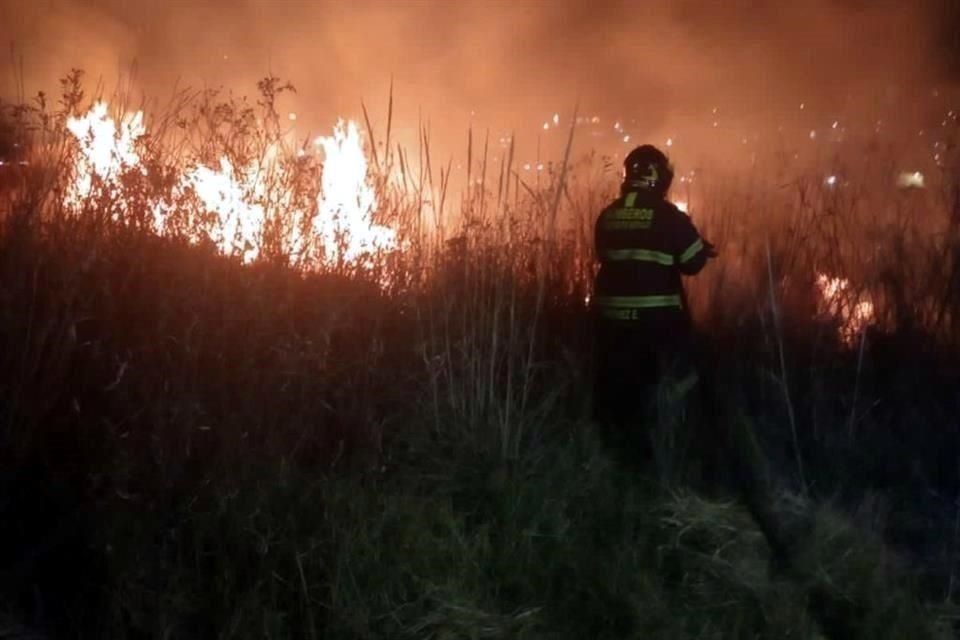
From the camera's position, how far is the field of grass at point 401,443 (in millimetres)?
4008

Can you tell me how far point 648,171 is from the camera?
239 inches

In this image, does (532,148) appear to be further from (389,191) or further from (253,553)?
(253,553)

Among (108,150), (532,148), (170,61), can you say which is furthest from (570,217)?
(170,61)

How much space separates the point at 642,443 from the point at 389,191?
1642 mm

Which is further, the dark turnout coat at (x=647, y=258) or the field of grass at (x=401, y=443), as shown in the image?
the dark turnout coat at (x=647, y=258)

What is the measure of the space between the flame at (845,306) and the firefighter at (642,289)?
0.95 m

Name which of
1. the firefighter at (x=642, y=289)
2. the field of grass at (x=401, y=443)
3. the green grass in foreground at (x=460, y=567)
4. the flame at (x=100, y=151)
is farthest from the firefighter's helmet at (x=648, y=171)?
the flame at (x=100, y=151)

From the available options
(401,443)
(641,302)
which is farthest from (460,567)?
(641,302)

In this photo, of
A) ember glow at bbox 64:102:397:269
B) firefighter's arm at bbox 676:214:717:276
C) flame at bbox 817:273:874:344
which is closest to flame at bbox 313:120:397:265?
ember glow at bbox 64:102:397:269

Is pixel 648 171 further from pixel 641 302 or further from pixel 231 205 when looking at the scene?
pixel 231 205

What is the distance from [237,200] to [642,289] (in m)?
2.01

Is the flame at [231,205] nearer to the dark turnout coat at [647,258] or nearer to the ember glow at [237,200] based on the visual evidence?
the ember glow at [237,200]

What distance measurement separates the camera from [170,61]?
14.8m

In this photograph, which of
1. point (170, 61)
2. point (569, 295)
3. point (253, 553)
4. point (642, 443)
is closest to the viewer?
point (253, 553)
